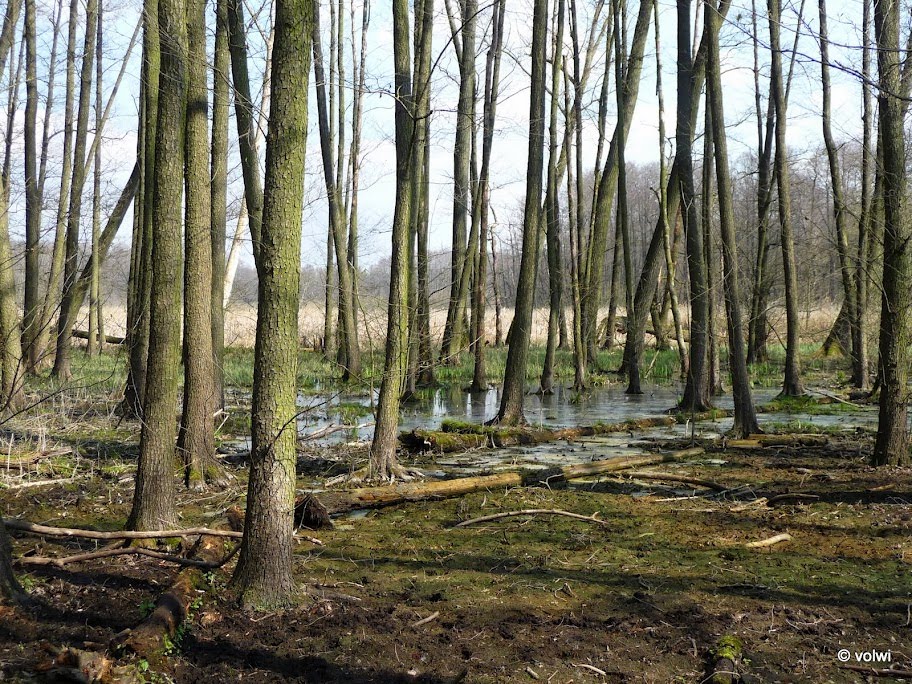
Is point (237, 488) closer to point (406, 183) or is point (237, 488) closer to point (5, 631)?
point (406, 183)

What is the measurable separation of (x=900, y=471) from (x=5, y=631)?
7.87m

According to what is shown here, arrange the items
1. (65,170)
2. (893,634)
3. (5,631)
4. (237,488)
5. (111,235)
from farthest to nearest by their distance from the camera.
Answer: (65,170)
(111,235)
(237,488)
(893,634)
(5,631)

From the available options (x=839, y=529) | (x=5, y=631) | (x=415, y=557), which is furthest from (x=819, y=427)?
(x=5, y=631)

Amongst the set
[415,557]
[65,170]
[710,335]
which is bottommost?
[415,557]

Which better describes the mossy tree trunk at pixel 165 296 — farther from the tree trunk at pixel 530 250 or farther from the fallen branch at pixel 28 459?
the tree trunk at pixel 530 250

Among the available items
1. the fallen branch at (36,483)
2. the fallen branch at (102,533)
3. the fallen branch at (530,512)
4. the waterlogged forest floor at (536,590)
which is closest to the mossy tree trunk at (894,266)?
the waterlogged forest floor at (536,590)

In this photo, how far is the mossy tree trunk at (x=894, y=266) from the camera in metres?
7.98

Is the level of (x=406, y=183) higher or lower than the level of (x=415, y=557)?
higher

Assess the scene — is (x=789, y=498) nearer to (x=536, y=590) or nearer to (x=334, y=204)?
(x=536, y=590)

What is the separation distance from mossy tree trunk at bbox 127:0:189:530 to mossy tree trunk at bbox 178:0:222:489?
739 millimetres

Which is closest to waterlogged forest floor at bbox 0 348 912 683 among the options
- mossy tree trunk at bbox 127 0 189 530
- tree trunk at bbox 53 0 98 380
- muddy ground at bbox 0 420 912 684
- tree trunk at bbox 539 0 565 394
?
muddy ground at bbox 0 420 912 684

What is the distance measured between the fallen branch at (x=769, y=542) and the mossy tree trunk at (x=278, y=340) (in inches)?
132

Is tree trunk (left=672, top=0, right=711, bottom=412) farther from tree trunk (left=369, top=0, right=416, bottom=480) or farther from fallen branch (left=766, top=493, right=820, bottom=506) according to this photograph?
tree trunk (left=369, top=0, right=416, bottom=480)

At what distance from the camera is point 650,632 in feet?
13.4
